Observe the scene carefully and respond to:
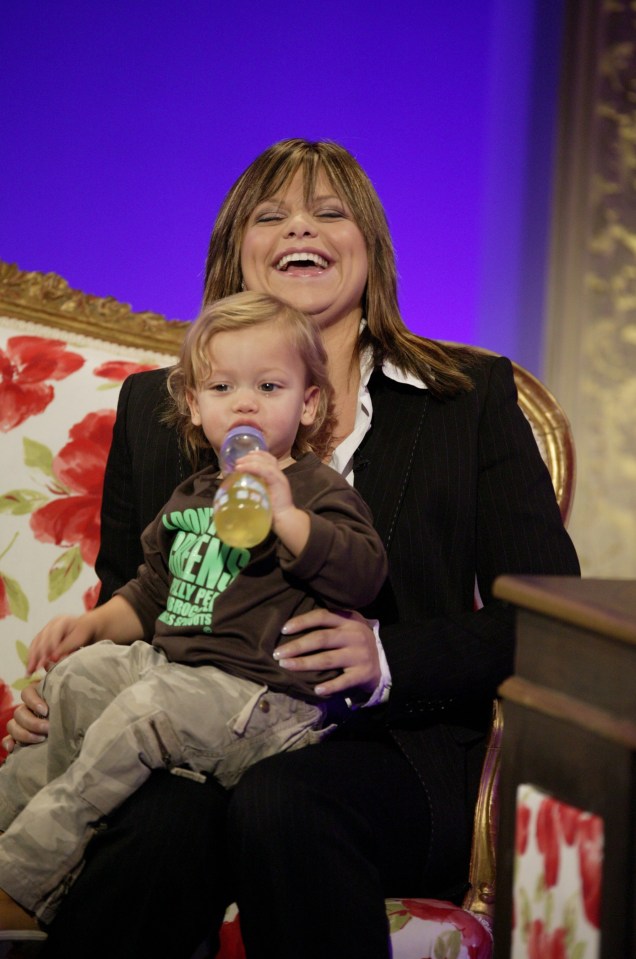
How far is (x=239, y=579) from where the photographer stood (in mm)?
1225

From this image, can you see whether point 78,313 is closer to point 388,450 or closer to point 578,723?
point 388,450

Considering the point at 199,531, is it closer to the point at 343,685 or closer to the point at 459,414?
the point at 343,685

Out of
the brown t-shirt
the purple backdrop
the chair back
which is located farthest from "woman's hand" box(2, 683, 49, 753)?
the purple backdrop

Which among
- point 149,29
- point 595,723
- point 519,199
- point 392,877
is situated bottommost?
point 392,877

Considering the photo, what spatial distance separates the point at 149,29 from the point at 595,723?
2.38 metres

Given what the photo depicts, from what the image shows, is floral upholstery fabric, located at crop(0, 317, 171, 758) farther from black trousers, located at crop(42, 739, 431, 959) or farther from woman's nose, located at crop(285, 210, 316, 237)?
black trousers, located at crop(42, 739, 431, 959)

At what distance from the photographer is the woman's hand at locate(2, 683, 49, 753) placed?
125 centimetres

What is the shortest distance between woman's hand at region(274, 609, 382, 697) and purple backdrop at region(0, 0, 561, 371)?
157 centimetres

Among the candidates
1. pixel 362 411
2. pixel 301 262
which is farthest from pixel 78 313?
pixel 362 411

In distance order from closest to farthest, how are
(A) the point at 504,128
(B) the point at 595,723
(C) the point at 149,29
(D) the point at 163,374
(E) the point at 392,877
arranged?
(B) the point at 595,723 → (E) the point at 392,877 → (D) the point at 163,374 → (C) the point at 149,29 → (A) the point at 504,128

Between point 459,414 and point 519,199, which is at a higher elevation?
point 519,199

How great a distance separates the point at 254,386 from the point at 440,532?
34 cm

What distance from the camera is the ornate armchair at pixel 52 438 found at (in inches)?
63.2

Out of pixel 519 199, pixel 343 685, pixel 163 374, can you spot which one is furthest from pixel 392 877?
pixel 519 199
